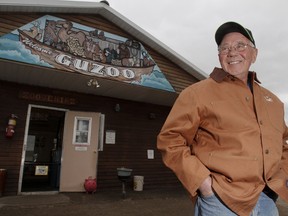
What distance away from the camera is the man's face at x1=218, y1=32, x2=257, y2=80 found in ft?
6.84

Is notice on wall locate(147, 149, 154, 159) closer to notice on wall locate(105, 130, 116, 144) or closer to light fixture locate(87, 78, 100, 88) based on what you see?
notice on wall locate(105, 130, 116, 144)

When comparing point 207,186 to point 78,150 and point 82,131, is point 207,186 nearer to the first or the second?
point 78,150

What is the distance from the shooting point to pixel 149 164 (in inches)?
406

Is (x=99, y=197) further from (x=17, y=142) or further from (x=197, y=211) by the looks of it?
(x=197, y=211)

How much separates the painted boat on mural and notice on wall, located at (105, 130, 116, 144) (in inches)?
94.2

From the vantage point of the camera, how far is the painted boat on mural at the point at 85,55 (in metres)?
6.70

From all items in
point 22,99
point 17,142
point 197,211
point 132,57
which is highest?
point 132,57

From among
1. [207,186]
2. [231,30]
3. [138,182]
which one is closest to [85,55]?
[138,182]

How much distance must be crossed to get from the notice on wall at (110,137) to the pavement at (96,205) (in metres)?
1.72

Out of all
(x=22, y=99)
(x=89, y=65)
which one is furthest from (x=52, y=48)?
(x=22, y=99)

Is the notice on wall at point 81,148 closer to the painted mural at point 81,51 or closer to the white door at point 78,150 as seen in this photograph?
the white door at point 78,150

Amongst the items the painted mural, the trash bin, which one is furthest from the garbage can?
the trash bin

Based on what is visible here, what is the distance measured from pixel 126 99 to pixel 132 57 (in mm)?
2067

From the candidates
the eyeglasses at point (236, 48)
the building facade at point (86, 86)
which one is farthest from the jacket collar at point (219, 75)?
the building facade at point (86, 86)
